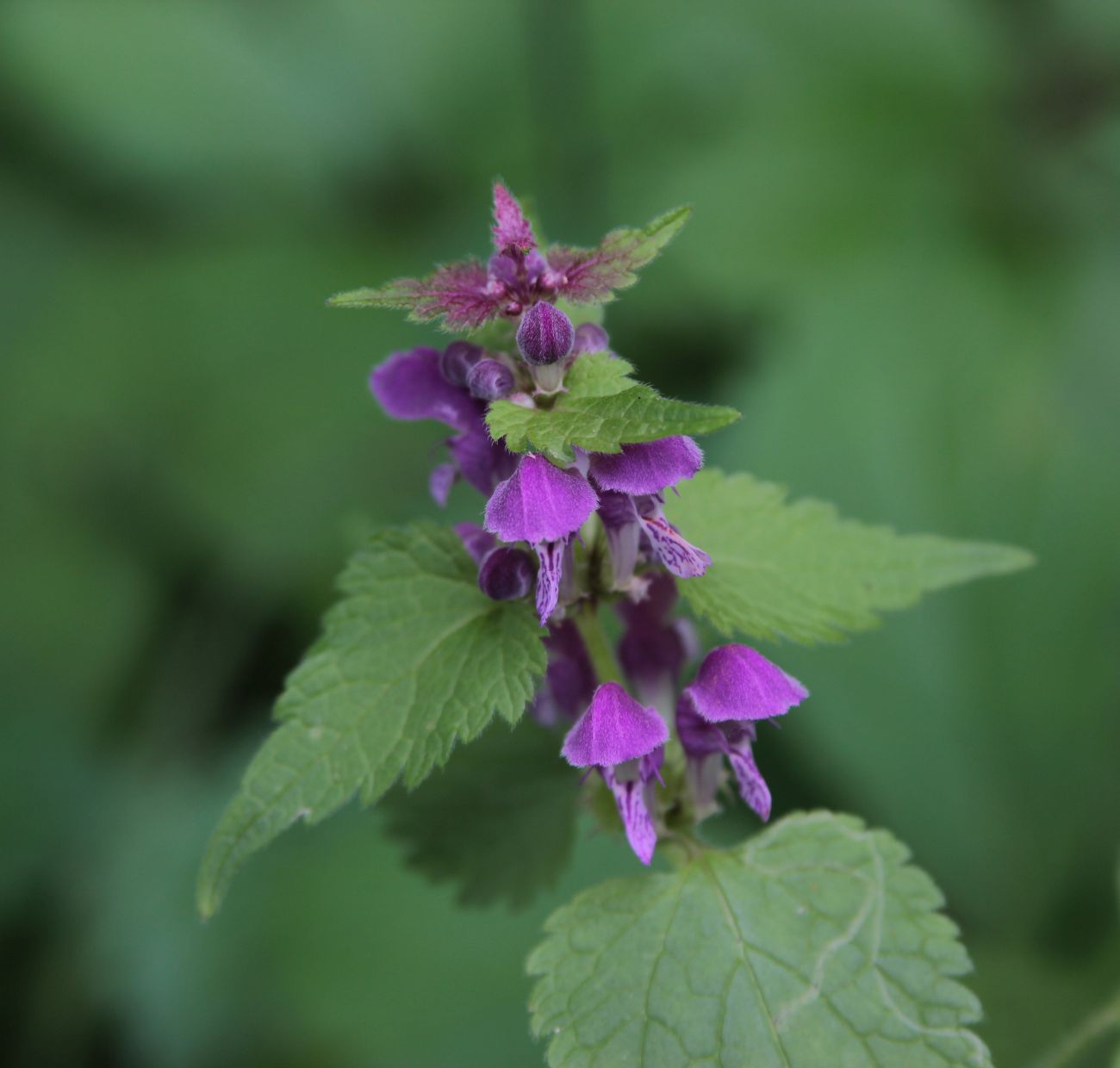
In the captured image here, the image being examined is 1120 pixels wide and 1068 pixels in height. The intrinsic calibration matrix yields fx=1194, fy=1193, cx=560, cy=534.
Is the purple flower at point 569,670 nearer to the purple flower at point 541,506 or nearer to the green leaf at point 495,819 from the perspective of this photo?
the green leaf at point 495,819

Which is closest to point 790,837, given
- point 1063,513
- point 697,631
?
point 697,631

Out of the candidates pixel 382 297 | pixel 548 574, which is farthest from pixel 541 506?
pixel 382 297

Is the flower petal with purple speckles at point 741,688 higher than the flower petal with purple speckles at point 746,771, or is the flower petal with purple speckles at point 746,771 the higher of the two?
the flower petal with purple speckles at point 741,688

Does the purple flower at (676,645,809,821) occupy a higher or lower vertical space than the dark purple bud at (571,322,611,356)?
lower

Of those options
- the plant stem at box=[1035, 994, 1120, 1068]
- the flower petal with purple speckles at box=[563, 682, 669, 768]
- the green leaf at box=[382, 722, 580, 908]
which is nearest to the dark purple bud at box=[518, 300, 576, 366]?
the flower petal with purple speckles at box=[563, 682, 669, 768]

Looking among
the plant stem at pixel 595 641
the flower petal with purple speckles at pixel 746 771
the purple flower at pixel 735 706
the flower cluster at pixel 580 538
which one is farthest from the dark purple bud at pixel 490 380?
the flower petal with purple speckles at pixel 746 771

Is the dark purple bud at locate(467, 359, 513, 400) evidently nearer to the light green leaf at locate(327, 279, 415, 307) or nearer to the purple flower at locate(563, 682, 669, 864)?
the light green leaf at locate(327, 279, 415, 307)
